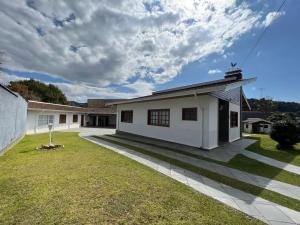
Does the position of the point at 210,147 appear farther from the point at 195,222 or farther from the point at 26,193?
the point at 26,193

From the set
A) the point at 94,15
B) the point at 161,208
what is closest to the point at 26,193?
the point at 161,208

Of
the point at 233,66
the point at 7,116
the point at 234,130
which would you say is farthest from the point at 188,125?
the point at 7,116

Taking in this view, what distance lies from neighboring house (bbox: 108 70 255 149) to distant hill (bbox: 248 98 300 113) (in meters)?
31.2

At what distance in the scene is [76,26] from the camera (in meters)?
9.80

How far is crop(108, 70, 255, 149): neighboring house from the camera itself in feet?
27.9

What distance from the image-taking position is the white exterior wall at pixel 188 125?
8516 millimetres

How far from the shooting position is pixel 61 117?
2156 centimetres

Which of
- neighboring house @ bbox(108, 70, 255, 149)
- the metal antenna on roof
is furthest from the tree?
the metal antenna on roof

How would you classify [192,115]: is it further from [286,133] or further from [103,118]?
[103,118]

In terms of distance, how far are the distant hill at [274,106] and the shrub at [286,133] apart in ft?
112

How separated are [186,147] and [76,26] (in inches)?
379

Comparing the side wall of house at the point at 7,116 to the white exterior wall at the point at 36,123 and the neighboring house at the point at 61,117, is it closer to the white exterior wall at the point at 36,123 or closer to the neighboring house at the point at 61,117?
the neighboring house at the point at 61,117

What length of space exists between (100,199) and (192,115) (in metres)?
6.96

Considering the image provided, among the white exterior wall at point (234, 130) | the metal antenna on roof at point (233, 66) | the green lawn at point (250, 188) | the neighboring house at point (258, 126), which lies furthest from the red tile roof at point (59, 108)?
the neighboring house at point (258, 126)
